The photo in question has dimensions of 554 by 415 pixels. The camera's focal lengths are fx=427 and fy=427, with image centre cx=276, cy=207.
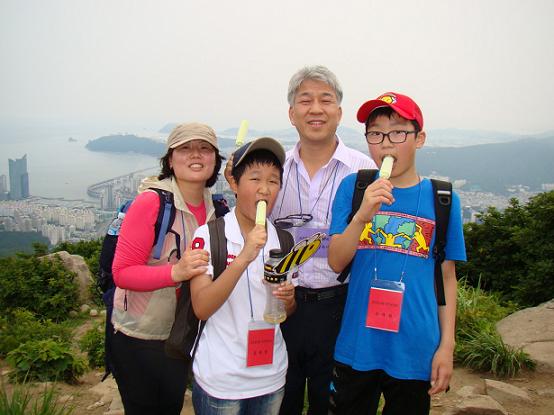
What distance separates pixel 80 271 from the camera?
870 cm

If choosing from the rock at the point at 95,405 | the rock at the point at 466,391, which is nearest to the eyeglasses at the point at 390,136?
the rock at the point at 466,391

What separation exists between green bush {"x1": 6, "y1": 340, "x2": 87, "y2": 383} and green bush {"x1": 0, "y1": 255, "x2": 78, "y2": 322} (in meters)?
3.15

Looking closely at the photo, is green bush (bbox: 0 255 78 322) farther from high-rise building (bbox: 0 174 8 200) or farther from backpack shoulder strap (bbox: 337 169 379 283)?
high-rise building (bbox: 0 174 8 200)

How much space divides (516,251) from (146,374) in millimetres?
7569

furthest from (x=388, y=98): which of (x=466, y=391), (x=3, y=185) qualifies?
(x=3, y=185)

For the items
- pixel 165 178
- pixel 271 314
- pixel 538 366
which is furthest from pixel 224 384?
pixel 538 366

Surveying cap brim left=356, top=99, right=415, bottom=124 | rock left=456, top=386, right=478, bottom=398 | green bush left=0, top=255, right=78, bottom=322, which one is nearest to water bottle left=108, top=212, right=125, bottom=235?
cap brim left=356, top=99, right=415, bottom=124

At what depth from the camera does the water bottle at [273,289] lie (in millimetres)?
1997

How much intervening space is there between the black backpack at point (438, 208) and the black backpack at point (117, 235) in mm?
895

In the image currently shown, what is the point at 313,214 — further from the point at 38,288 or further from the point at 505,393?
the point at 38,288

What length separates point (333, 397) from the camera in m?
2.48

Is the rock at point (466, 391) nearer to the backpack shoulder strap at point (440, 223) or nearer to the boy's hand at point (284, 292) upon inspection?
the backpack shoulder strap at point (440, 223)

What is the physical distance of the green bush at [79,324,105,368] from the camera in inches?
214

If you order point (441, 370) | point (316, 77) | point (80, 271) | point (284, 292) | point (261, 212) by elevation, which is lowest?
point (80, 271)
